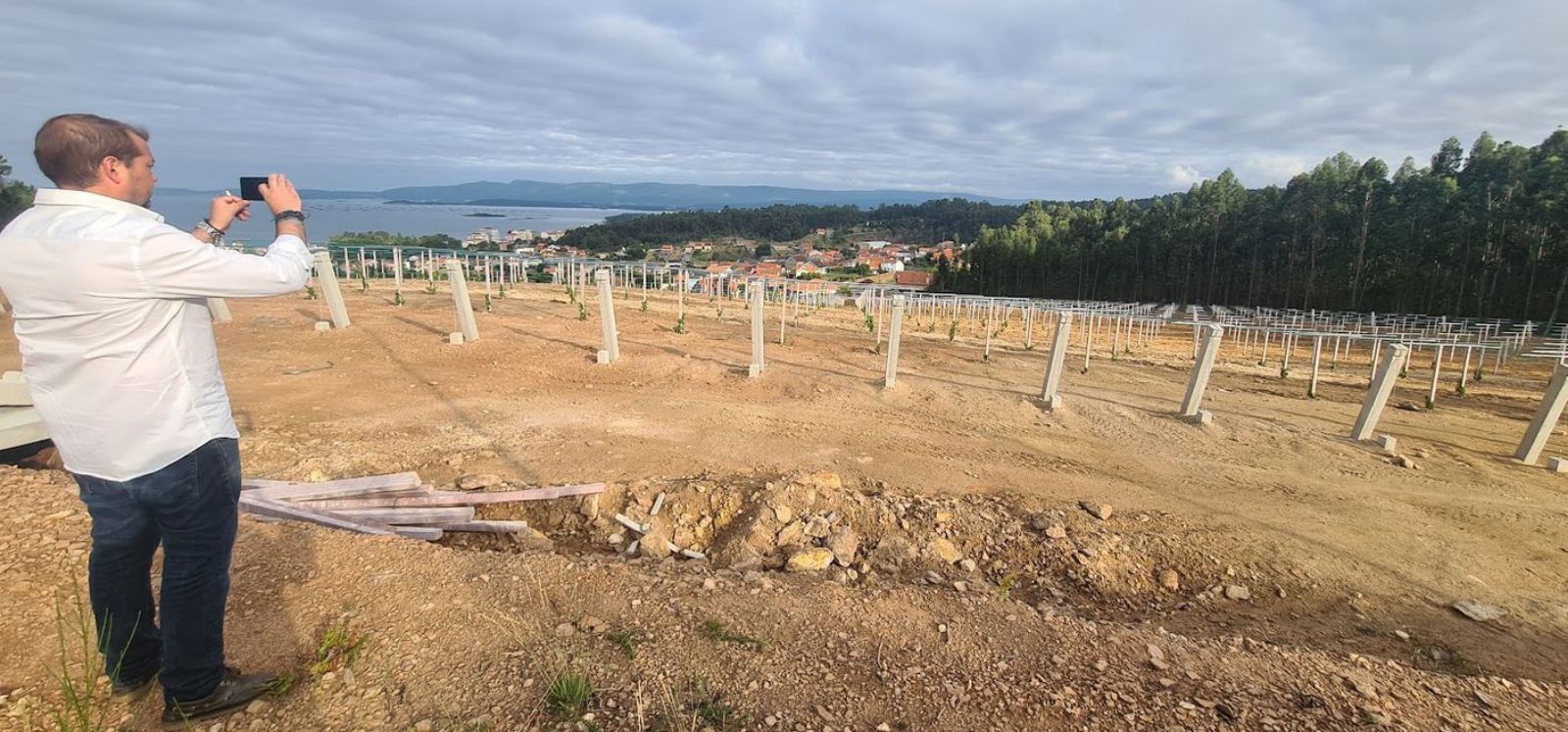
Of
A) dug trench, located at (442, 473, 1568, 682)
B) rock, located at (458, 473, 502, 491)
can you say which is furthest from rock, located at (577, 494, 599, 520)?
rock, located at (458, 473, 502, 491)

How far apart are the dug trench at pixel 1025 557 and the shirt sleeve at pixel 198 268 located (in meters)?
2.71

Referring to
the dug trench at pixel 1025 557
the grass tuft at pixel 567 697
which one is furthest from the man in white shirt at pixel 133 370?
the dug trench at pixel 1025 557

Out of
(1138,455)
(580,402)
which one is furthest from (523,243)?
(1138,455)

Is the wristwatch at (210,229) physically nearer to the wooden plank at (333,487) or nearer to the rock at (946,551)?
the wooden plank at (333,487)

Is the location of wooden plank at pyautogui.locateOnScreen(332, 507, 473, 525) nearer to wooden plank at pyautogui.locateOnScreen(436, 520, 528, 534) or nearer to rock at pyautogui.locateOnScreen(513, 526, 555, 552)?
wooden plank at pyautogui.locateOnScreen(436, 520, 528, 534)

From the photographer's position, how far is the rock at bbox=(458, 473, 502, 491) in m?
5.75

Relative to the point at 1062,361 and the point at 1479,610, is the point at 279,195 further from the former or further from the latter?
the point at 1062,361

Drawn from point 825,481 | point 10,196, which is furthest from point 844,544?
point 10,196

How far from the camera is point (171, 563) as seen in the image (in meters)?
2.27

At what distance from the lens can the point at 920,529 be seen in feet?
18.1

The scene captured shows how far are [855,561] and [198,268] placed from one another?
13.6 feet

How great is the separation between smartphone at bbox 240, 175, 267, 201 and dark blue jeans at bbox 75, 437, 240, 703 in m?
0.92

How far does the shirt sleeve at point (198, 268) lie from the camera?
206 centimetres

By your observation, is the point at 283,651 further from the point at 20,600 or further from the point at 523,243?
the point at 523,243
